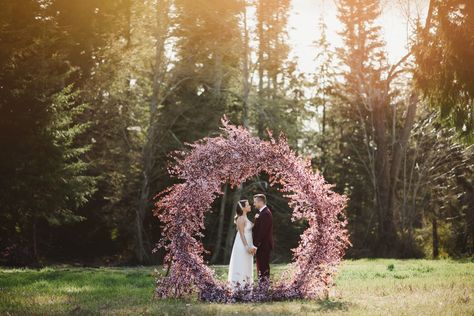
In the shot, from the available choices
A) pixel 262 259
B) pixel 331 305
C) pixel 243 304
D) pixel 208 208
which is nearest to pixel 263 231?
pixel 262 259

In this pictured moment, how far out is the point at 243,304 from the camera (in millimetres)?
10789

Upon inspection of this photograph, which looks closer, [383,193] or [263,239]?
[263,239]

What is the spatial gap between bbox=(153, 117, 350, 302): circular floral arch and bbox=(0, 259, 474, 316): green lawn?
1.83ft

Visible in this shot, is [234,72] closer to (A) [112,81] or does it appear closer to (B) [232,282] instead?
(A) [112,81]

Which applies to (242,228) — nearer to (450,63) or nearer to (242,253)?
(242,253)

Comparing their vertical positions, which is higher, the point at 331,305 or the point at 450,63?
the point at 450,63

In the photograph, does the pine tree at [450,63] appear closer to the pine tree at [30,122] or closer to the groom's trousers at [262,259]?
the groom's trousers at [262,259]

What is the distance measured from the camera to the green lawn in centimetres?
940

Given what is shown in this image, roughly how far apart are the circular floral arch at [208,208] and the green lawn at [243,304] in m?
0.56

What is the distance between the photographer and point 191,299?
1143 cm

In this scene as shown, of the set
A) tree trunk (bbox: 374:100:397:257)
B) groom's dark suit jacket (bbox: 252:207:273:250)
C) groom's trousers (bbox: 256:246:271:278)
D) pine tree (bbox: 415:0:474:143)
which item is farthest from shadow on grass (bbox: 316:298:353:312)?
tree trunk (bbox: 374:100:397:257)

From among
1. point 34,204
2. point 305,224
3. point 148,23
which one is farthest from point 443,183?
point 34,204

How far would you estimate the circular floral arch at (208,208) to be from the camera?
11422 millimetres

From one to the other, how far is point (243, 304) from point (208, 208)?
2092 mm
